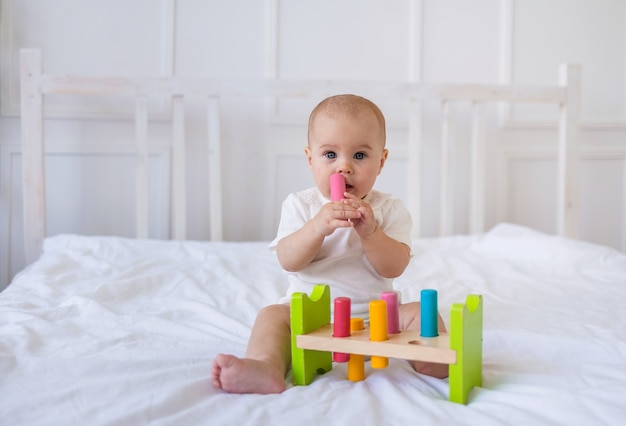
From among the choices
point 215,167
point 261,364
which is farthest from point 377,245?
point 215,167

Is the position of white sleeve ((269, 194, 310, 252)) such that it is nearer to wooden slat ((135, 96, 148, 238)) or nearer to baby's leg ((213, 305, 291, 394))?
baby's leg ((213, 305, 291, 394))

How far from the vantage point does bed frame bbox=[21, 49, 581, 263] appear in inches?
71.5

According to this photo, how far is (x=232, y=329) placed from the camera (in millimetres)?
1108

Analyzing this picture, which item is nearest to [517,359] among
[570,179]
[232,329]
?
[232,329]

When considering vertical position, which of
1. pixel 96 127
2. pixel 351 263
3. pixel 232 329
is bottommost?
pixel 232 329

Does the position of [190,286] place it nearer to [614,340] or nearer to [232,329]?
[232,329]

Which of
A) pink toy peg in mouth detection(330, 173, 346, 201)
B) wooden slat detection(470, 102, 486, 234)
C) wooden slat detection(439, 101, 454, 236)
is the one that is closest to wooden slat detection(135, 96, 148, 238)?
wooden slat detection(439, 101, 454, 236)

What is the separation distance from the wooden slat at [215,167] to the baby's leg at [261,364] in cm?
103

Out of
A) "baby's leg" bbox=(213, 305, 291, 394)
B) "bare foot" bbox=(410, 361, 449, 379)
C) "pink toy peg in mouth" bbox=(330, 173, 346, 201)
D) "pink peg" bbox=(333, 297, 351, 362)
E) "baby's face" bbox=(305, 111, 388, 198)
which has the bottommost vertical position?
"bare foot" bbox=(410, 361, 449, 379)

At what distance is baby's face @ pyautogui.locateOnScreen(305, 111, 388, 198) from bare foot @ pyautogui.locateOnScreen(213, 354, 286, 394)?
0.31 meters

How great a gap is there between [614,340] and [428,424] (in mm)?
472

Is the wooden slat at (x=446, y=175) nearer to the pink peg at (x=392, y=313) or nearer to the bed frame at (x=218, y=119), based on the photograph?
the bed frame at (x=218, y=119)

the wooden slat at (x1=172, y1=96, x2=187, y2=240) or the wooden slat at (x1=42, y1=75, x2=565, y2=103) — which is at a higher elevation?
the wooden slat at (x1=42, y1=75, x2=565, y2=103)

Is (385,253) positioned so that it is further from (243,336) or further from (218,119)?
(218,119)
